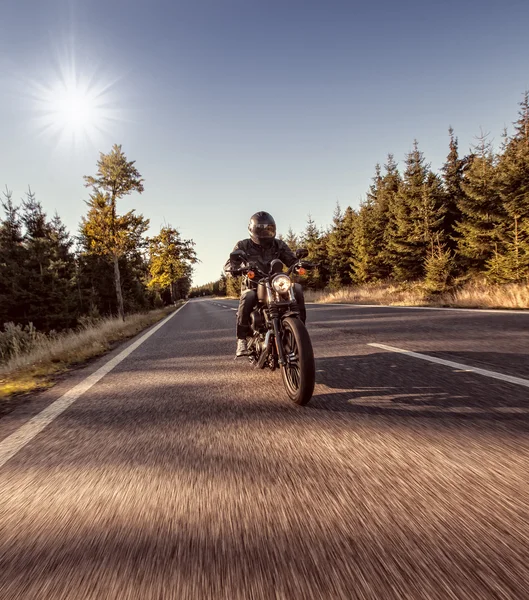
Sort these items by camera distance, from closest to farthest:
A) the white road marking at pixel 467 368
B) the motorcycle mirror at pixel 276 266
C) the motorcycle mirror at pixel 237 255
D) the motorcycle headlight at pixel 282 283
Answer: the white road marking at pixel 467 368 → the motorcycle headlight at pixel 282 283 → the motorcycle mirror at pixel 276 266 → the motorcycle mirror at pixel 237 255

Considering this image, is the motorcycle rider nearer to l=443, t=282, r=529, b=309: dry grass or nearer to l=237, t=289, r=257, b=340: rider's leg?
l=237, t=289, r=257, b=340: rider's leg

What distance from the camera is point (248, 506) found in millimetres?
1569

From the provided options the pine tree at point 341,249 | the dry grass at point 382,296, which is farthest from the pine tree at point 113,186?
the pine tree at point 341,249

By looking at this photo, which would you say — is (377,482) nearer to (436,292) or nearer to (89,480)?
(89,480)

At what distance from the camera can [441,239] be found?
28672 millimetres

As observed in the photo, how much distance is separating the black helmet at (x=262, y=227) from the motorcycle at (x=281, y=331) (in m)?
0.46

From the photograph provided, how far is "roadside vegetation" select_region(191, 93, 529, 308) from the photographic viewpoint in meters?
20.8

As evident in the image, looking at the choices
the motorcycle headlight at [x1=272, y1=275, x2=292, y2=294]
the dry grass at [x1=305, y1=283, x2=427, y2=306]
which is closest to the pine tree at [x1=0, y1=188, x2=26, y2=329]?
the dry grass at [x1=305, y1=283, x2=427, y2=306]

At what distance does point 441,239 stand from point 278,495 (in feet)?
102

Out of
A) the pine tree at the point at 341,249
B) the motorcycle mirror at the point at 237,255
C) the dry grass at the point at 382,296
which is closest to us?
the motorcycle mirror at the point at 237,255

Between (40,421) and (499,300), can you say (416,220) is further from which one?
(40,421)

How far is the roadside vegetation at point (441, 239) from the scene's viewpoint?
20828 millimetres

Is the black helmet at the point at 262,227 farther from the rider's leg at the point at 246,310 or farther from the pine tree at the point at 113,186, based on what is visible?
the pine tree at the point at 113,186

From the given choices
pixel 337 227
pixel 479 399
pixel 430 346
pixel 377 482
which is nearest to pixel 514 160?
pixel 337 227
